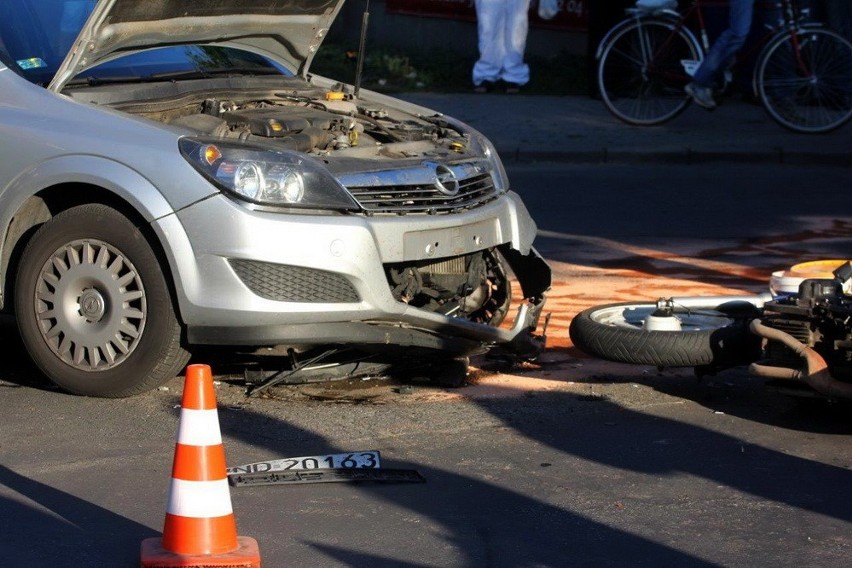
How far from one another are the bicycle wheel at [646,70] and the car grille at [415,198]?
8.52 m

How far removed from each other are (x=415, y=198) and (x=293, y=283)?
0.64m

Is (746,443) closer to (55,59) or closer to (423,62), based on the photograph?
(55,59)

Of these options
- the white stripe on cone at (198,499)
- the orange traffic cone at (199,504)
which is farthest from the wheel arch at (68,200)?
the white stripe on cone at (198,499)

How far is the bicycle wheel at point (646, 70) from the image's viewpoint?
14781mm

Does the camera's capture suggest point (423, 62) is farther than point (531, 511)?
Yes

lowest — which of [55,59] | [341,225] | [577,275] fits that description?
[577,275]

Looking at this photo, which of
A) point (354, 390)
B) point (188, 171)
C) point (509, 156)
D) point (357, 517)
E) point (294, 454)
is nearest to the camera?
point (357, 517)

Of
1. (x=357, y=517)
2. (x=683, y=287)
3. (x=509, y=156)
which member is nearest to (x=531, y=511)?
(x=357, y=517)

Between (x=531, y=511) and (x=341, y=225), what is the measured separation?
1.57 meters

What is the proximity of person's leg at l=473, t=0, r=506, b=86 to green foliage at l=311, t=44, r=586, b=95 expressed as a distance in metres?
0.40

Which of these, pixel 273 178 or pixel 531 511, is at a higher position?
pixel 273 178

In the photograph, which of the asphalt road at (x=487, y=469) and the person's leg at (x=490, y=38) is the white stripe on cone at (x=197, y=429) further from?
the person's leg at (x=490, y=38)

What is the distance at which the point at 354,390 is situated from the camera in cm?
666

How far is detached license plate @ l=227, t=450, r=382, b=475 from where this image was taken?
17.6ft
